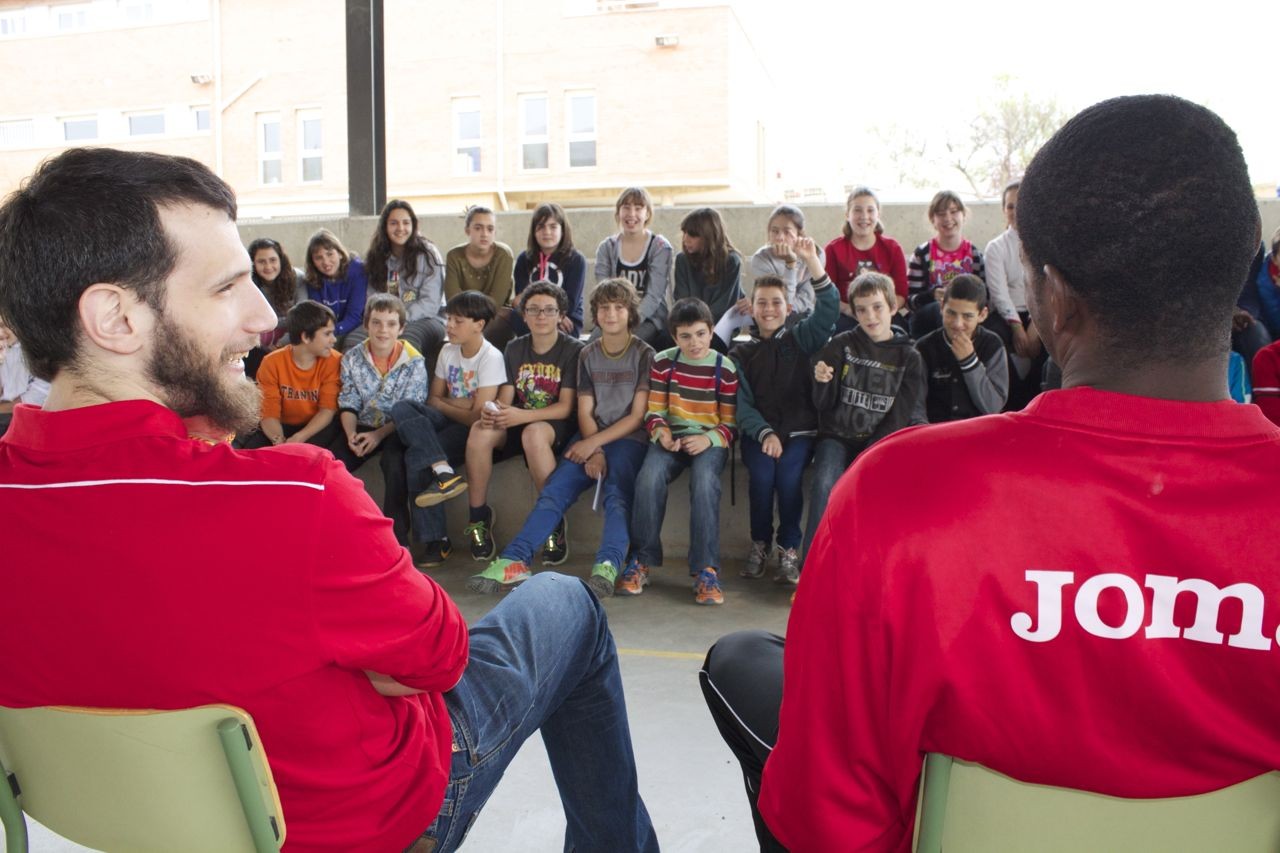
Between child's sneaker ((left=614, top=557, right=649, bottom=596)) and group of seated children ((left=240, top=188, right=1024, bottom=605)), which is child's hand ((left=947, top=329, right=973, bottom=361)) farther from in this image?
child's sneaker ((left=614, top=557, right=649, bottom=596))

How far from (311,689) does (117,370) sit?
48cm

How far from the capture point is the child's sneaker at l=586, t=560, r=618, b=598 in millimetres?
4229

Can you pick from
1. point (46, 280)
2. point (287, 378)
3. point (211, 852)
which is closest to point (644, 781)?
point (211, 852)

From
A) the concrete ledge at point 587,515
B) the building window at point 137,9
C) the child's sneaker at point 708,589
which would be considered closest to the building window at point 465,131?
the building window at point 137,9

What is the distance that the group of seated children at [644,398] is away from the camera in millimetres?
4488

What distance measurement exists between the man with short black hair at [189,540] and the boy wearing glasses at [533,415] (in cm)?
341

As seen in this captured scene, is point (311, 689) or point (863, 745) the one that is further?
point (311, 689)

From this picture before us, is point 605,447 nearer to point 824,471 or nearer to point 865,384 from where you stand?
point 824,471

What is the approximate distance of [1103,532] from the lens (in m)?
0.93

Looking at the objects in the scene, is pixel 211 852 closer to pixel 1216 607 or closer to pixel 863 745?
pixel 863 745

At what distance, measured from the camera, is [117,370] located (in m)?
1.25

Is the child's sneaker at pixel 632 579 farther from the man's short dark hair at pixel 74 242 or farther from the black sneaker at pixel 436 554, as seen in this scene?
the man's short dark hair at pixel 74 242

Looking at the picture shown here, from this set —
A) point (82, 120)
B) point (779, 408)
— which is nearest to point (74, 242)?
point (779, 408)

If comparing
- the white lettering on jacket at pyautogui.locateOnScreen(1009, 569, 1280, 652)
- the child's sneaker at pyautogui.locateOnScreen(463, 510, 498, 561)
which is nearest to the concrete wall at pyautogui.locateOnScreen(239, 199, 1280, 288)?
the child's sneaker at pyautogui.locateOnScreen(463, 510, 498, 561)
